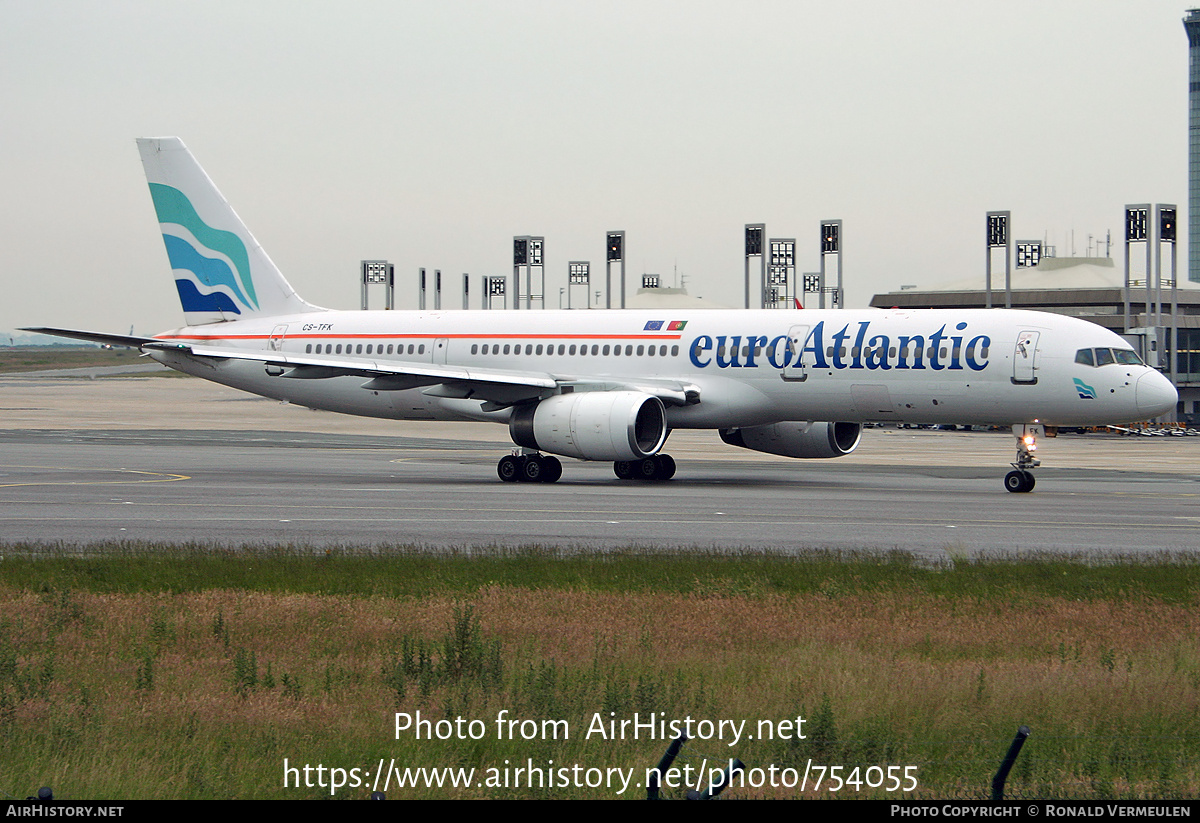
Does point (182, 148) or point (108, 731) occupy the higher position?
point (182, 148)

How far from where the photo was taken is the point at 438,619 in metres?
15.0

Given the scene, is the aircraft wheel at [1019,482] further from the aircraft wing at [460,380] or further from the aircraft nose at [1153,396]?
the aircraft wing at [460,380]

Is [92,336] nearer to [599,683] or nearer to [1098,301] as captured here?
[599,683]

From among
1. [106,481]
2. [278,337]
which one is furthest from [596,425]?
[278,337]

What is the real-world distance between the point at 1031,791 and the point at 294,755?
5174 mm

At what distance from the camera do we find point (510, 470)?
34969 millimetres

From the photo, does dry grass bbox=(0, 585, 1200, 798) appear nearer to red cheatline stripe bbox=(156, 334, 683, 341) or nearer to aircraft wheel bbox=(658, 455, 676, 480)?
aircraft wheel bbox=(658, 455, 676, 480)

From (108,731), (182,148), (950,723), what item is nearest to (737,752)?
(950,723)

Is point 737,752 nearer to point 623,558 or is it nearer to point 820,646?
point 820,646

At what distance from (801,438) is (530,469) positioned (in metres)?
7.48

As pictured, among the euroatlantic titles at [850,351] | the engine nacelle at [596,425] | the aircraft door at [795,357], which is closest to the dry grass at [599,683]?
the engine nacelle at [596,425]

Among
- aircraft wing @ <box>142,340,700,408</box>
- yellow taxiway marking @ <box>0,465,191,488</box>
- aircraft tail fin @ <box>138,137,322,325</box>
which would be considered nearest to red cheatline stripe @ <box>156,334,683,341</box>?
aircraft tail fin @ <box>138,137,322,325</box>

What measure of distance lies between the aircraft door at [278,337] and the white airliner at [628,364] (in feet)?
0.23

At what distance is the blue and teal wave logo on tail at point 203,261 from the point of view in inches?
1634
